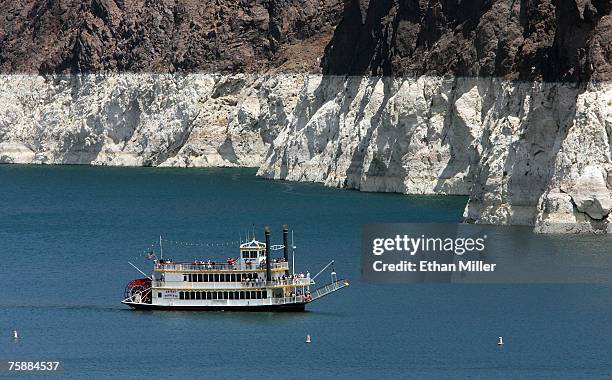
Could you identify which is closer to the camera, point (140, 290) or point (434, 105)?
point (140, 290)

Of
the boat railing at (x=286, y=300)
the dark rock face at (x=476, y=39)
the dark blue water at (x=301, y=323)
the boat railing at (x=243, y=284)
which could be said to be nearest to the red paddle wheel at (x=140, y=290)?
the dark blue water at (x=301, y=323)

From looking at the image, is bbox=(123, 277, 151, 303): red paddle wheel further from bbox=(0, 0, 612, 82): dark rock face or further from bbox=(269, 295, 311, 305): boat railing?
bbox=(0, 0, 612, 82): dark rock face

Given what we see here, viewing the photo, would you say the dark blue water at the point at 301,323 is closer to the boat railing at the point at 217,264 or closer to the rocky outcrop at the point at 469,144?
the boat railing at the point at 217,264

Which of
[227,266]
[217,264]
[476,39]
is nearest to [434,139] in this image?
[476,39]

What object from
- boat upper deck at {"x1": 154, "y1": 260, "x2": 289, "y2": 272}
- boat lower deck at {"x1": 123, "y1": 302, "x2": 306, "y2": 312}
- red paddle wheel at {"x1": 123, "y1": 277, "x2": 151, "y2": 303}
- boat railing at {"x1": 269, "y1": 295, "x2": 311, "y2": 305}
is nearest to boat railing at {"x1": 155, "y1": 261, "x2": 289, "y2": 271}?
boat upper deck at {"x1": 154, "y1": 260, "x2": 289, "y2": 272}

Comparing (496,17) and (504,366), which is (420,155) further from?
(504,366)

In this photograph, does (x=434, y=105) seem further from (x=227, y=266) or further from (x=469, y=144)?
(x=227, y=266)
